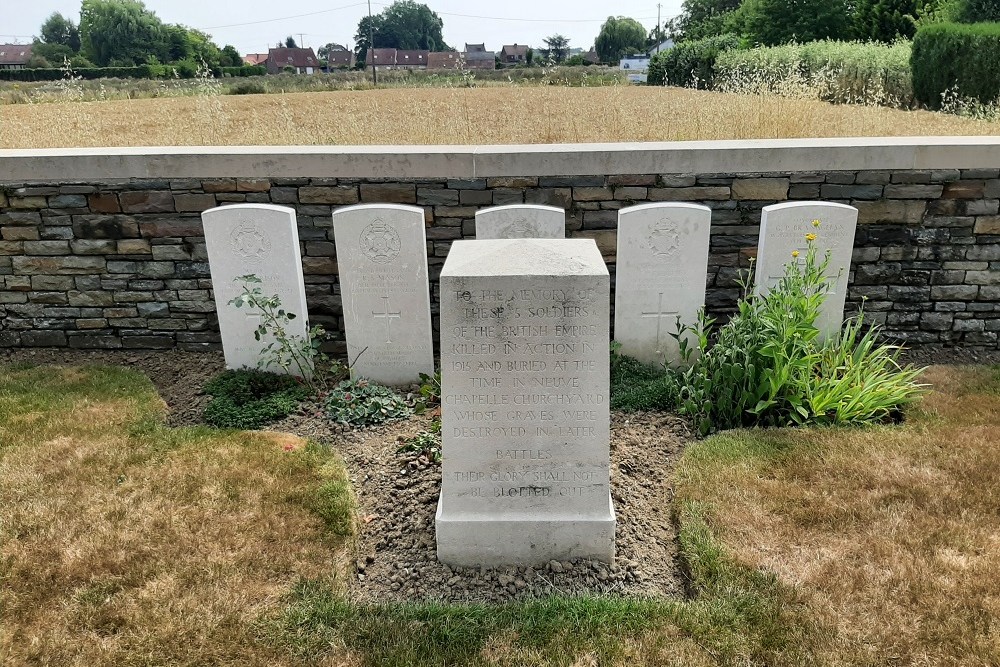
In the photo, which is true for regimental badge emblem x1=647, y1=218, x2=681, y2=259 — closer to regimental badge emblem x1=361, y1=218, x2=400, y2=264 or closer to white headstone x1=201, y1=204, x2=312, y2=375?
regimental badge emblem x1=361, y1=218, x2=400, y2=264

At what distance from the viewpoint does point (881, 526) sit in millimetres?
3182

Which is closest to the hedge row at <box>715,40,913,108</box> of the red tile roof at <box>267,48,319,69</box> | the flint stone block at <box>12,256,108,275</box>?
the flint stone block at <box>12,256,108,275</box>

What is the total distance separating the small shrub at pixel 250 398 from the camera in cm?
445

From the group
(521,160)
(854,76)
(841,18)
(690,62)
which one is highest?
(841,18)

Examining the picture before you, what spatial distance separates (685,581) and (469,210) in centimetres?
316

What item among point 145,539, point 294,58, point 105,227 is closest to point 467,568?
point 145,539

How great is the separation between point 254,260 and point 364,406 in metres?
1.36

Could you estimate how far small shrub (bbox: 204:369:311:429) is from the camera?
4.45m

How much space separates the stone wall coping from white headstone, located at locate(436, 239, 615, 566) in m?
2.05

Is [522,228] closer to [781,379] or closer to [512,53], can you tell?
[781,379]

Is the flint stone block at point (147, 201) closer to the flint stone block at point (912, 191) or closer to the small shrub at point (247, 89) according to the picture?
the flint stone block at point (912, 191)

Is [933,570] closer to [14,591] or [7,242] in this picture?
[14,591]

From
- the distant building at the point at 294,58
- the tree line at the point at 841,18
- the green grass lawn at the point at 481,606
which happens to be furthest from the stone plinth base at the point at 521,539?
the distant building at the point at 294,58

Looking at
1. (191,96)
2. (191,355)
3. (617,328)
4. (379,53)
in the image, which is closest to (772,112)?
(617,328)
